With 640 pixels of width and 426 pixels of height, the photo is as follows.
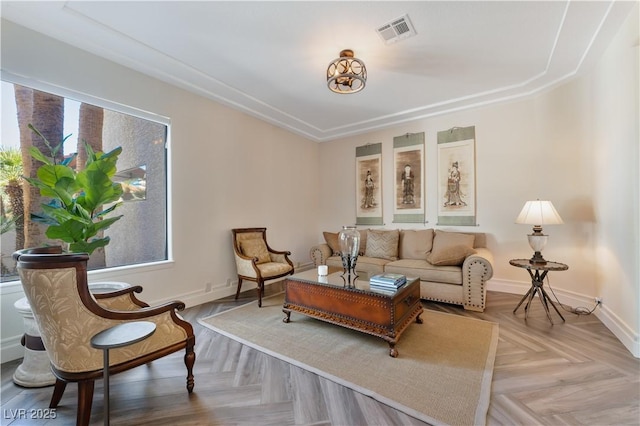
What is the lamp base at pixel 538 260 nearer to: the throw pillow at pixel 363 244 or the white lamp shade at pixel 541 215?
the white lamp shade at pixel 541 215

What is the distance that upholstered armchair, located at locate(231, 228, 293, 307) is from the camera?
11.8ft

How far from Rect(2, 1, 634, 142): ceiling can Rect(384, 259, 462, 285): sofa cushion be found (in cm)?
247

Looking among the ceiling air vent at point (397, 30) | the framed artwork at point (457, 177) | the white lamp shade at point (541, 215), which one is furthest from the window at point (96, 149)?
the white lamp shade at point (541, 215)

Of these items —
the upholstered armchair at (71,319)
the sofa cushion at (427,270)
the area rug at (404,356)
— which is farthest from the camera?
the sofa cushion at (427,270)

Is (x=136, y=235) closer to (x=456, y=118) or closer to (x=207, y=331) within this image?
(x=207, y=331)

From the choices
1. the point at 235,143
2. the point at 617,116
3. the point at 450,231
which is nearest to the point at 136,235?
the point at 235,143

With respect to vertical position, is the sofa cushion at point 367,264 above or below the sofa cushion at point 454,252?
below

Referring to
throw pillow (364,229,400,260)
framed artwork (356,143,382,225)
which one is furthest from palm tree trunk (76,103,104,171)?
framed artwork (356,143,382,225)

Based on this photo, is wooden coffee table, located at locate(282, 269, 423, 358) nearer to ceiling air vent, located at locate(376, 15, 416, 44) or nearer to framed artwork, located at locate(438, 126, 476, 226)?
framed artwork, located at locate(438, 126, 476, 226)

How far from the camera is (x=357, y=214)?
5.43 m

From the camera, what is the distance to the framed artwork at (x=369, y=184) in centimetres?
516

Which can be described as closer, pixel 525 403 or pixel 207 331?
pixel 525 403

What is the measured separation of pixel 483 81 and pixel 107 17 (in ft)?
13.8

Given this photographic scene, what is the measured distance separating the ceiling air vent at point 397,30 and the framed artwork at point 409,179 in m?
2.34
